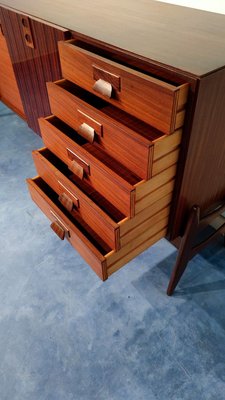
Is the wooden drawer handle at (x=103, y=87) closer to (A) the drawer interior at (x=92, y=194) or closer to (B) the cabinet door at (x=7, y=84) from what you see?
(A) the drawer interior at (x=92, y=194)

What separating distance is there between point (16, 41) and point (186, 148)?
2.99 feet

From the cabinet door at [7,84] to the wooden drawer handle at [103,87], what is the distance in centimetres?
86

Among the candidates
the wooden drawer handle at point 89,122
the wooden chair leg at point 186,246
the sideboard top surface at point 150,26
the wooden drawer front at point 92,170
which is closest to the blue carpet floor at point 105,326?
the wooden chair leg at point 186,246

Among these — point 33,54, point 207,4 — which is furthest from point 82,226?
point 207,4

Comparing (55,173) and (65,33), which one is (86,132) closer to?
(55,173)

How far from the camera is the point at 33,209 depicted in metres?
1.32

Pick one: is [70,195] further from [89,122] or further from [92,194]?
[89,122]

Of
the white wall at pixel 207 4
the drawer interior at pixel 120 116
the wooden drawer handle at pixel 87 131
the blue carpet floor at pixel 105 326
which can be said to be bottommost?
the blue carpet floor at pixel 105 326

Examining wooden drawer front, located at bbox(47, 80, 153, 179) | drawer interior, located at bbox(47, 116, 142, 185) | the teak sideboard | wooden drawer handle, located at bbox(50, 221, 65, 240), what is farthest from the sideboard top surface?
wooden drawer handle, located at bbox(50, 221, 65, 240)

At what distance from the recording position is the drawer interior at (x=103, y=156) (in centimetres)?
75

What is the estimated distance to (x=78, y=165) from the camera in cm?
79

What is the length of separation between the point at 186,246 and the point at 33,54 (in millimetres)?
845

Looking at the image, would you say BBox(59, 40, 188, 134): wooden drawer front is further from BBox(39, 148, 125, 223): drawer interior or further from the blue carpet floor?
the blue carpet floor

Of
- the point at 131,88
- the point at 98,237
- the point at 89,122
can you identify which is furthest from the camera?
the point at 98,237
